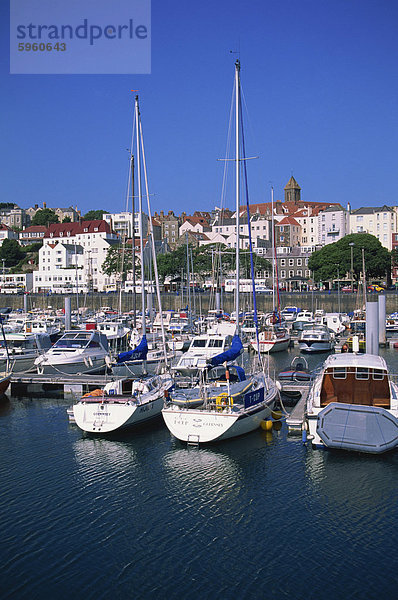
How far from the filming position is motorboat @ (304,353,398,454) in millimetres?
19828

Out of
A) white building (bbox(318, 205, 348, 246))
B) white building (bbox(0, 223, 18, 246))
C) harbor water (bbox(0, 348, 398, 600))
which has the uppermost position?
white building (bbox(0, 223, 18, 246))

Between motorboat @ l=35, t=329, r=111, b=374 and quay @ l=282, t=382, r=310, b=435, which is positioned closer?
quay @ l=282, t=382, r=310, b=435

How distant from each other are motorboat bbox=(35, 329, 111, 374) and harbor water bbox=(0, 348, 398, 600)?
1092 centimetres

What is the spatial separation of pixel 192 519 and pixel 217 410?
19.6 ft

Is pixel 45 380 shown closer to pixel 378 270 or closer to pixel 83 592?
pixel 83 592

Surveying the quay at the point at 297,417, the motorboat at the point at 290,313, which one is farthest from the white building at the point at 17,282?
the quay at the point at 297,417

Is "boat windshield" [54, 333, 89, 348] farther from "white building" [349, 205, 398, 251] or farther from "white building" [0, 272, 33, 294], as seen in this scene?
"white building" [349, 205, 398, 251]

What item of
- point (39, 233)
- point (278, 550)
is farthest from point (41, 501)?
point (39, 233)

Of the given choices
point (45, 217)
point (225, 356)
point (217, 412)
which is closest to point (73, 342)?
point (225, 356)


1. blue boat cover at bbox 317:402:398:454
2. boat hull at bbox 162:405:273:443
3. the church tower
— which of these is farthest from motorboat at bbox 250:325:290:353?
the church tower

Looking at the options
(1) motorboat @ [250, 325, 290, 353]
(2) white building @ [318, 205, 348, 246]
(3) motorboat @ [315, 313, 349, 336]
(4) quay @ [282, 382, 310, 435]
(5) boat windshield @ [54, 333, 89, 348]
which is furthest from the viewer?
(2) white building @ [318, 205, 348, 246]

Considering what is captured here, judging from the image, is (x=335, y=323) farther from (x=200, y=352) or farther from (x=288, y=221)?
(x=288, y=221)

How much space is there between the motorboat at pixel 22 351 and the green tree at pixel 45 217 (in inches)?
5741

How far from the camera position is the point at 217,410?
21.6m
